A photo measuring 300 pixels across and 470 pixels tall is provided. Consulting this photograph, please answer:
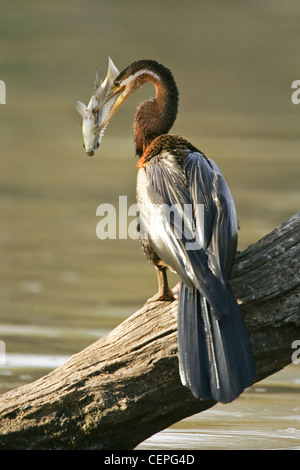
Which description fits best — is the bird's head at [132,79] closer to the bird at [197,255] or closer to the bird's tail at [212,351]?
the bird at [197,255]

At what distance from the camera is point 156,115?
3.79m

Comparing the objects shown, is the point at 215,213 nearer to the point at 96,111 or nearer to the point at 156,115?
the point at 156,115

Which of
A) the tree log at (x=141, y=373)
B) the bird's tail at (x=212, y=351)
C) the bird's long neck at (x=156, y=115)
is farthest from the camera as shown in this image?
the bird's long neck at (x=156, y=115)

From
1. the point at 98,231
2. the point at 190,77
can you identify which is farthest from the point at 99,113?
the point at 190,77

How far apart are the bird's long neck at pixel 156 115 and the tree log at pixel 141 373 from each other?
775 mm

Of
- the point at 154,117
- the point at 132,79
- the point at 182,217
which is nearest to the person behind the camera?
the point at 182,217

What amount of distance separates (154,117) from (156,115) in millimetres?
11

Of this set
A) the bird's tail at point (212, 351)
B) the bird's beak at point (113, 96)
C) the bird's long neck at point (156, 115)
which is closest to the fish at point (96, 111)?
the bird's beak at point (113, 96)

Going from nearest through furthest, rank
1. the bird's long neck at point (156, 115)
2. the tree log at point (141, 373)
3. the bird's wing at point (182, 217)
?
1. the bird's wing at point (182, 217)
2. the tree log at point (141, 373)
3. the bird's long neck at point (156, 115)

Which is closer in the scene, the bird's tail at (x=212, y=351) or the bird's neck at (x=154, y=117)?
the bird's tail at (x=212, y=351)

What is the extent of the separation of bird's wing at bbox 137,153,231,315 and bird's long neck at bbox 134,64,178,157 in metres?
0.36

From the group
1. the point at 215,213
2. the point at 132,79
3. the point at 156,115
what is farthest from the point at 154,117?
the point at 215,213

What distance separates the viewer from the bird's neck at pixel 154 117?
3779 mm

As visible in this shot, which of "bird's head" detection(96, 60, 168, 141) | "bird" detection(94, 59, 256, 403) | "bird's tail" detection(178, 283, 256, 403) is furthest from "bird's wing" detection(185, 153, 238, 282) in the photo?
"bird's head" detection(96, 60, 168, 141)
